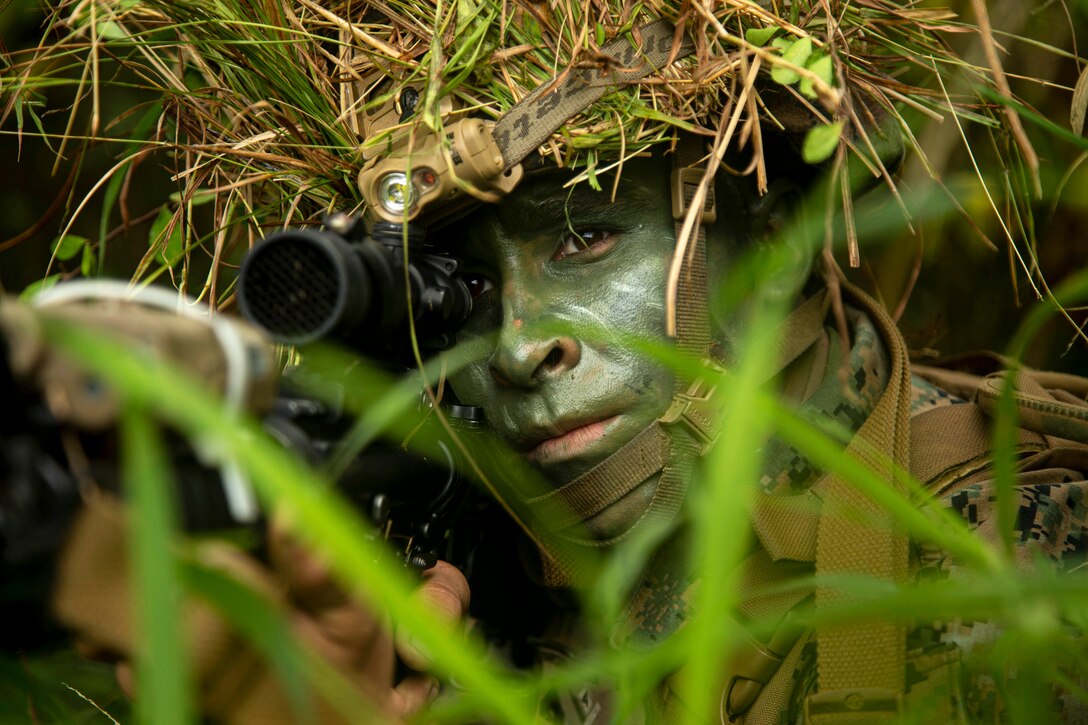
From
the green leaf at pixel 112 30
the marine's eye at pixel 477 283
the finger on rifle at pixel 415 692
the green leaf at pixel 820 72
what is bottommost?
the finger on rifle at pixel 415 692

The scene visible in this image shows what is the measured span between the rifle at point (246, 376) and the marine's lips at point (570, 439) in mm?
193

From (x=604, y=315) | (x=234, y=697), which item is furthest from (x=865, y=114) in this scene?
(x=234, y=697)

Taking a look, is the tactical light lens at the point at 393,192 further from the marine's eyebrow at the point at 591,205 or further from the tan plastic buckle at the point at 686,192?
the tan plastic buckle at the point at 686,192

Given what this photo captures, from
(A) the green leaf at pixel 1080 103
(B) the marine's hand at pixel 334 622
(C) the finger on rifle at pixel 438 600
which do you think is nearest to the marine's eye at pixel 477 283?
(C) the finger on rifle at pixel 438 600

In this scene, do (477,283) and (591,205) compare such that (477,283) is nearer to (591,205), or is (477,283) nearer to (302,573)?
(591,205)

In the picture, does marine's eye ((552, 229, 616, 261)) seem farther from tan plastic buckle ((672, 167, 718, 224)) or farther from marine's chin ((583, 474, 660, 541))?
marine's chin ((583, 474, 660, 541))

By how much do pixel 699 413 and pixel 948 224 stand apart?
107cm

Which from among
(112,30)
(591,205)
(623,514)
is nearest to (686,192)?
(591,205)

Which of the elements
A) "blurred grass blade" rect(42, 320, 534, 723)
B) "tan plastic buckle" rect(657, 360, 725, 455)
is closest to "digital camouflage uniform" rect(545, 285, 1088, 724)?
"tan plastic buckle" rect(657, 360, 725, 455)

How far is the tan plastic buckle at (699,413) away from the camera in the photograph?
4.65ft

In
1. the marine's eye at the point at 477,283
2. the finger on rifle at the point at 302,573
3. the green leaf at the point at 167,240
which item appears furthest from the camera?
the green leaf at the point at 167,240

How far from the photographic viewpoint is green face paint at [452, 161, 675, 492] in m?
1.43

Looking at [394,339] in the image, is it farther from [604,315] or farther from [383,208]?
[604,315]

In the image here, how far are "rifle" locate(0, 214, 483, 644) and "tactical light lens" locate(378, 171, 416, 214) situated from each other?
2.0 inches
